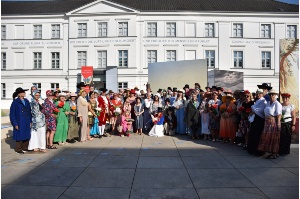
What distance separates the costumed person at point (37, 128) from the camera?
24.9ft

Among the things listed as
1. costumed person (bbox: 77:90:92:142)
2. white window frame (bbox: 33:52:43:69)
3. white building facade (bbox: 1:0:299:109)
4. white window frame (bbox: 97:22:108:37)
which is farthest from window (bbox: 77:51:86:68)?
costumed person (bbox: 77:90:92:142)

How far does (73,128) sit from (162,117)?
394 cm

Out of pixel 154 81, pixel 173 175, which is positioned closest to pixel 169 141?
pixel 173 175

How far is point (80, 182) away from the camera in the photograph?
5.00m

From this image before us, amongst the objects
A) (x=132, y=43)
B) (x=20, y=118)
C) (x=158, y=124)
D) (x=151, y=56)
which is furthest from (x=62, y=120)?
(x=151, y=56)

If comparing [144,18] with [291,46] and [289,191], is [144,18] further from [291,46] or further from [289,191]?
[289,191]

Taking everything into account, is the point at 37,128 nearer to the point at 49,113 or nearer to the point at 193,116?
the point at 49,113

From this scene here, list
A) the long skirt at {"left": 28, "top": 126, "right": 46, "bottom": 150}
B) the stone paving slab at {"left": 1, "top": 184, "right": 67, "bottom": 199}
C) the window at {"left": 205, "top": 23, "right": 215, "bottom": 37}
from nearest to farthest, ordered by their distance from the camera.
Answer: the stone paving slab at {"left": 1, "top": 184, "right": 67, "bottom": 199}, the long skirt at {"left": 28, "top": 126, "right": 46, "bottom": 150}, the window at {"left": 205, "top": 23, "right": 215, "bottom": 37}

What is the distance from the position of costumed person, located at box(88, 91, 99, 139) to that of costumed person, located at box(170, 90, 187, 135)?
348 centimetres

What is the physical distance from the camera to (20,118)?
729 centimetres

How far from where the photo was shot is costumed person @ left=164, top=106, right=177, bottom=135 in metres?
11.2

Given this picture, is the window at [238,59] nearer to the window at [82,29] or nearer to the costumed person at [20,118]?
the window at [82,29]

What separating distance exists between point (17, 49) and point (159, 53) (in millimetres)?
19605

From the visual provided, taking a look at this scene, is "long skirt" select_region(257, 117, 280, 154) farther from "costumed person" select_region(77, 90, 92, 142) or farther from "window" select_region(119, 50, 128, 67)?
"window" select_region(119, 50, 128, 67)
